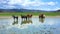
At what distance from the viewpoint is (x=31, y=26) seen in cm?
171

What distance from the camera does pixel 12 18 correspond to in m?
1.72

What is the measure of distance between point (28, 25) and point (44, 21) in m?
0.17

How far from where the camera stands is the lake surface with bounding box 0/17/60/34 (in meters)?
1.69

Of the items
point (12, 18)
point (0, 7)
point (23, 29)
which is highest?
point (0, 7)

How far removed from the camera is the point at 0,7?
171cm

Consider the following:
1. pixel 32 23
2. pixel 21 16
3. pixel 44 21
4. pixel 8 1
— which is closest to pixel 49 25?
pixel 44 21

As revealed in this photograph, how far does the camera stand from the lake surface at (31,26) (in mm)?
1688

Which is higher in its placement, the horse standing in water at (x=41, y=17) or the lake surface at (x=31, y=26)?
the horse standing in water at (x=41, y=17)

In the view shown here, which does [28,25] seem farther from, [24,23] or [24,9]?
[24,9]

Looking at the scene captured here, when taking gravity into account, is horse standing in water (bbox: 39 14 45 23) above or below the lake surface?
above

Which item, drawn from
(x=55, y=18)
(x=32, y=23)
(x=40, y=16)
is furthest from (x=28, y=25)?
(x=55, y=18)

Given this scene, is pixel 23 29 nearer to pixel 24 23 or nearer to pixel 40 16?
pixel 24 23

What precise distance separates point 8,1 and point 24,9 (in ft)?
0.60

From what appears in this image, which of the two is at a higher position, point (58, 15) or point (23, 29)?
point (58, 15)
